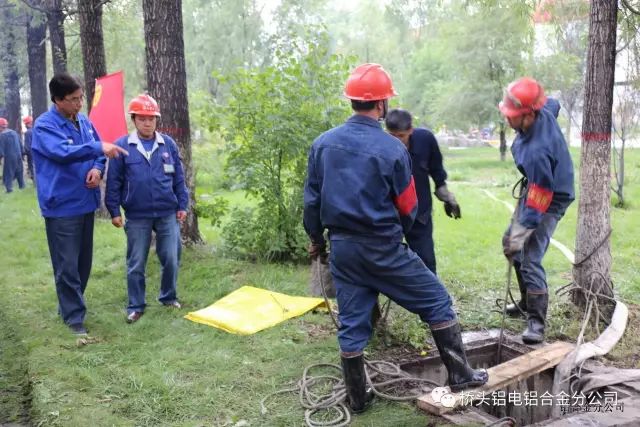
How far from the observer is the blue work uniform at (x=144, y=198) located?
17.2 ft

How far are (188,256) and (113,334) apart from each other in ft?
6.85

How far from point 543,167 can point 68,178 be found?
3595mm

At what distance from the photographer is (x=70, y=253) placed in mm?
5070

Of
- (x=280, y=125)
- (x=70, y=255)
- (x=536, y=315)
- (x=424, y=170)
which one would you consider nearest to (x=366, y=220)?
(x=424, y=170)

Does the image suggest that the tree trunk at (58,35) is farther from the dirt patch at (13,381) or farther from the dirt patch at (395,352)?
the dirt patch at (395,352)

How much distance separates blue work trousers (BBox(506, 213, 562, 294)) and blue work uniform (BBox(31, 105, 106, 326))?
336 cm

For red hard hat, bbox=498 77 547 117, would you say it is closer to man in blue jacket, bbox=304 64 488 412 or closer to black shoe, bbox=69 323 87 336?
man in blue jacket, bbox=304 64 488 412

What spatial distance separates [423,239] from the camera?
16.6 ft

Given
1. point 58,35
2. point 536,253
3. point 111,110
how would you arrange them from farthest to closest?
point 58,35, point 111,110, point 536,253

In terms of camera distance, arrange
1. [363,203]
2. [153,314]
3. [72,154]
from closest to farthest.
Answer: [363,203] < [72,154] < [153,314]

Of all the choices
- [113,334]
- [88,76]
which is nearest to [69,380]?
[113,334]

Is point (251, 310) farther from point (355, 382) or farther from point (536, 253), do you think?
point (536, 253)

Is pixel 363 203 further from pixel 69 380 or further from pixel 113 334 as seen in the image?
pixel 113 334

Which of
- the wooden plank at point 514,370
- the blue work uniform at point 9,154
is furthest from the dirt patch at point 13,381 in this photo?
the blue work uniform at point 9,154
